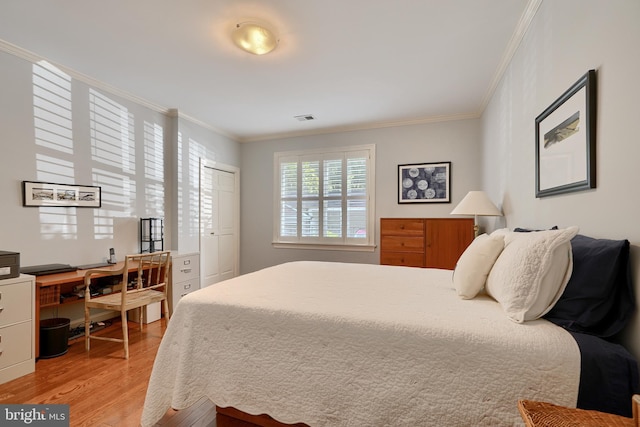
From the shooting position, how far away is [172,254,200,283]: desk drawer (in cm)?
355

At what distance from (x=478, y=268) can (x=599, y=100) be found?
3.01 feet

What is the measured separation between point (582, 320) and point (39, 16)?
365 cm

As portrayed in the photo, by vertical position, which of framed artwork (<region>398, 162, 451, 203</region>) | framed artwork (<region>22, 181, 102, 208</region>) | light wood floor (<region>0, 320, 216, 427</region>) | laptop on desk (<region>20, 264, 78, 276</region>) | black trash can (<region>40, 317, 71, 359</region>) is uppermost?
framed artwork (<region>398, 162, 451, 203</region>)

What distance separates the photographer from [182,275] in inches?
144

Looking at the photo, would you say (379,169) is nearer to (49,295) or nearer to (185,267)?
(185,267)

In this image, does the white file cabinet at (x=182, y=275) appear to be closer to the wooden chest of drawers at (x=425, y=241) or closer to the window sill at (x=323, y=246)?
the window sill at (x=323, y=246)

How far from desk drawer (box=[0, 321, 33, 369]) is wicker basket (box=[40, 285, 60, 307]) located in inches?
10.1

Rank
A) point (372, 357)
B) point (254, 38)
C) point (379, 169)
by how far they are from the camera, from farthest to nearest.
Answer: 1. point (379, 169)
2. point (254, 38)
3. point (372, 357)

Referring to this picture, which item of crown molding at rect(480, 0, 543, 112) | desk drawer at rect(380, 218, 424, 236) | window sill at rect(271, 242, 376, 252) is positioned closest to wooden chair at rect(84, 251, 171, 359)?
window sill at rect(271, 242, 376, 252)

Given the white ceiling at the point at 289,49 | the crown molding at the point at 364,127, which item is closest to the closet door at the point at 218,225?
the crown molding at the point at 364,127

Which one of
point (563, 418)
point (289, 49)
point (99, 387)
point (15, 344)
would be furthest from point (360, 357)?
point (15, 344)

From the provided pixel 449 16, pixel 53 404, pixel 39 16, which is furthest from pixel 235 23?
pixel 53 404

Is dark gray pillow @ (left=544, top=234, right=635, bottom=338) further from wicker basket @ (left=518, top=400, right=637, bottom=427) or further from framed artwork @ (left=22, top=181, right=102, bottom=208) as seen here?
framed artwork @ (left=22, top=181, right=102, bottom=208)

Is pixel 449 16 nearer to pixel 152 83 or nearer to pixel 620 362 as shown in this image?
pixel 620 362
